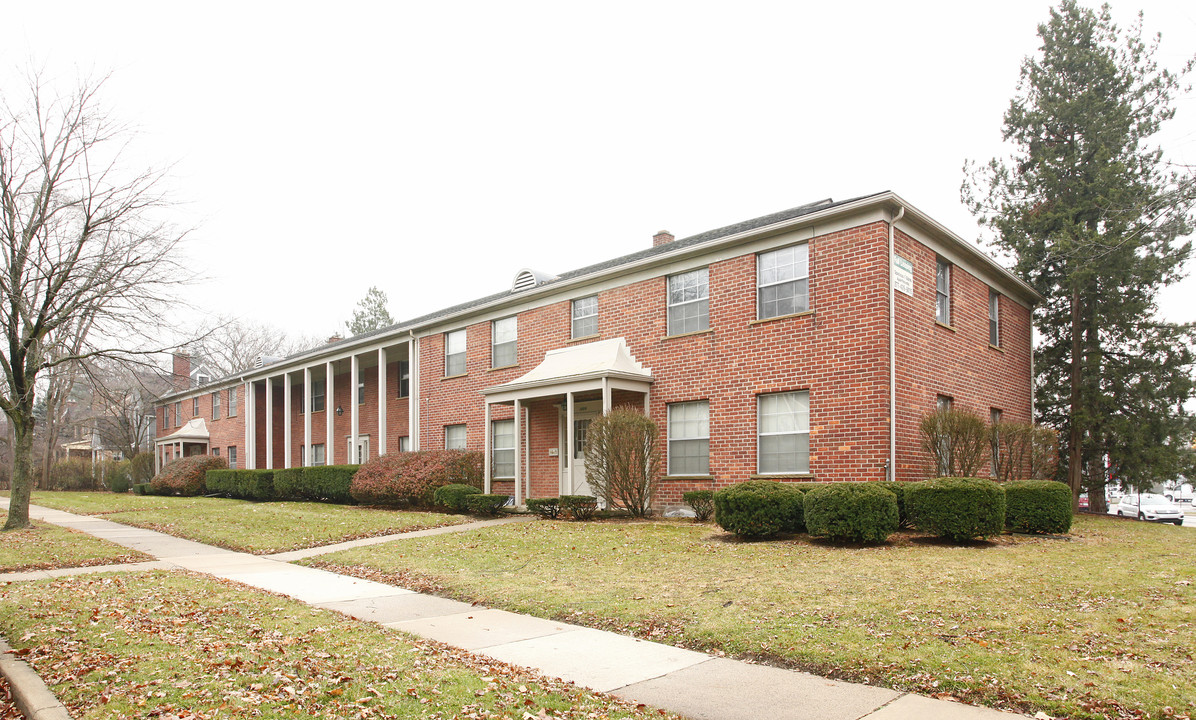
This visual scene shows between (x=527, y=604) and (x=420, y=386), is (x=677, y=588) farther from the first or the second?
(x=420, y=386)

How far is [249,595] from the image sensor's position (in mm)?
8547

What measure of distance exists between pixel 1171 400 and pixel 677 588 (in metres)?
18.8

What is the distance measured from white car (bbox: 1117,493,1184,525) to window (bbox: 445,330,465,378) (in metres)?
23.5

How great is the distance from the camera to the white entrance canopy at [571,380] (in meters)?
16.9

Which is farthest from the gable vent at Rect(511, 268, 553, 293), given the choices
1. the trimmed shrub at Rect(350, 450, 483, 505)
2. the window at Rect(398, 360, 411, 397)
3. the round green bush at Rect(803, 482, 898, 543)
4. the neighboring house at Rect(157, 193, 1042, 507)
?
the round green bush at Rect(803, 482, 898, 543)

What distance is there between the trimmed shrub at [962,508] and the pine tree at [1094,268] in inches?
438

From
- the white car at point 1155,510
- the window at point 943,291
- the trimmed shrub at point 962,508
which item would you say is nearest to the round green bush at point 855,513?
the trimmed shrub at point 962,508

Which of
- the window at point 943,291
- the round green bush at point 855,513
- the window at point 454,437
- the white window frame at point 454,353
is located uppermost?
the window at point 943,291

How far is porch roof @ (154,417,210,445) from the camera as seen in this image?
40188 mm

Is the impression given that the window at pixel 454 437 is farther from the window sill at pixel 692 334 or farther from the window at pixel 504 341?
the window sill at pixel 692 334

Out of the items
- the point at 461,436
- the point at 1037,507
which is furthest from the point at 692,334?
the point at 461,436

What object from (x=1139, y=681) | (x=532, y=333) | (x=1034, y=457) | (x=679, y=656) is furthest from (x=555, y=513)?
(x=1139, y=681)

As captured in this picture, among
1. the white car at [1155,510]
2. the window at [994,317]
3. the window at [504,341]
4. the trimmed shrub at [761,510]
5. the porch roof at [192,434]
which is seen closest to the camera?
the trimmed shrub at [761,510]

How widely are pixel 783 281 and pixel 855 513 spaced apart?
570 centimetres
